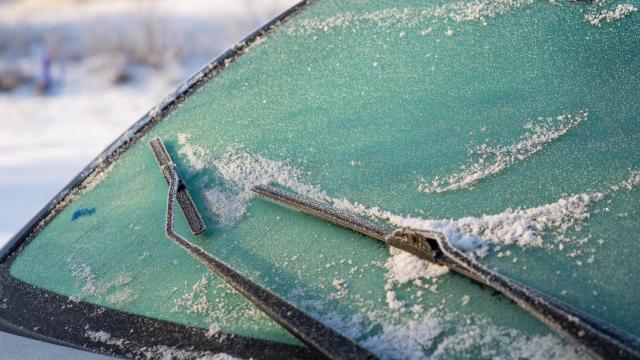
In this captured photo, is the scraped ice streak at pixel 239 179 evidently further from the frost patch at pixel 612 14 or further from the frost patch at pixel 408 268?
the frost patch at pixel 612 14

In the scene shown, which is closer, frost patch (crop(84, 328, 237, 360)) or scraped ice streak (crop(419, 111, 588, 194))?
frost patch (crop(84, 328, 237, 360))

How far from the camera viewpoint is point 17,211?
5.72 metres

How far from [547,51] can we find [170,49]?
27.5ft

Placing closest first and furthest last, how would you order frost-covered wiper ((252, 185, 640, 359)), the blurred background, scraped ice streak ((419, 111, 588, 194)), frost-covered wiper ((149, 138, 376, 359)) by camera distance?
frost-covered wiper ((252, 185, 640, 359)), frost-covered wiper ((149, 138, 376, 359)), scraped ice streak ((419, 111, 588, 194)), the blurred background

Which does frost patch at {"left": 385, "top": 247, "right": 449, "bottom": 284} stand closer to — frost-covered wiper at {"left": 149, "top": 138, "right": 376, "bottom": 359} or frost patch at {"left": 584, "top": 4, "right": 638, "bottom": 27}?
frost-covered wiper at {"left": 149, "top": 138, "right": 376, "bottom": 359}

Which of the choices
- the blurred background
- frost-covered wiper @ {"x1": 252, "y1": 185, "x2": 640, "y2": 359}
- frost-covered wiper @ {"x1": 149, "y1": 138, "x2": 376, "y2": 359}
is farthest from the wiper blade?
the blurred background

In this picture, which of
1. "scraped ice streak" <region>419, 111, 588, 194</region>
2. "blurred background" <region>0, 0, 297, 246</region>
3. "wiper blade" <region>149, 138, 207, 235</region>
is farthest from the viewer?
"blurred background" <region>0, 0, 297, 246</region>

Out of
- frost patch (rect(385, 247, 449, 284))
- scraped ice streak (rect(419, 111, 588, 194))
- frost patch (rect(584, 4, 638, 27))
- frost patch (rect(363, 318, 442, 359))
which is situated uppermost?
frost patch (rect(584, 4, 638, 27))

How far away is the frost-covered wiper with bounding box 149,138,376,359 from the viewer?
1334 millimetres

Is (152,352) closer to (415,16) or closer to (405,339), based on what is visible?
(405,339)

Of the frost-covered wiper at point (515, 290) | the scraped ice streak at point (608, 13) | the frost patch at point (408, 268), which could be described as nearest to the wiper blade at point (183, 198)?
the frost-covered wiper at point (515, 290)

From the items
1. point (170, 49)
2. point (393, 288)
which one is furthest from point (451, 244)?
point (170, 49)

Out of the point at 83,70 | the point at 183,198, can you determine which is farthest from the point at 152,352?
the point at 83,70

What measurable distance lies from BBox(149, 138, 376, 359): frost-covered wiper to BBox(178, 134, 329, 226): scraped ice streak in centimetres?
7
